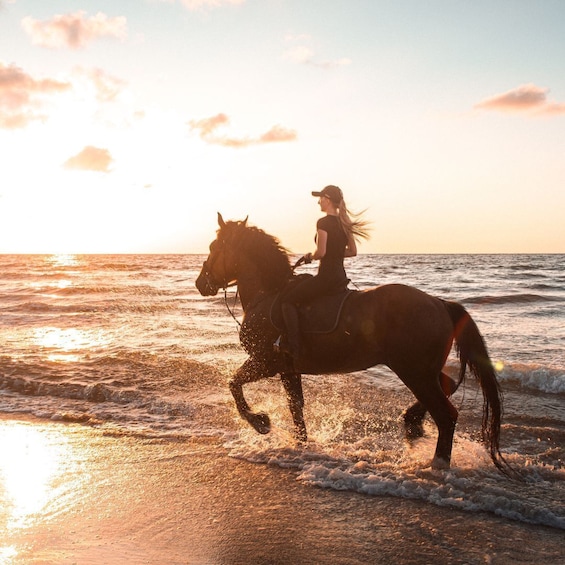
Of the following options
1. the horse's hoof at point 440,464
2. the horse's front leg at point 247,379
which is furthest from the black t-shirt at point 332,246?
the horse's hoof at point 440,464

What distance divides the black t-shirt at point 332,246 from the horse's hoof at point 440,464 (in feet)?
7.42

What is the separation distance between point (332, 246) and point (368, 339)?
1.13 meters

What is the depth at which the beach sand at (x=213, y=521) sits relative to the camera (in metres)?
3.91

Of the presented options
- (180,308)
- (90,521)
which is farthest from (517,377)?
(180,308)

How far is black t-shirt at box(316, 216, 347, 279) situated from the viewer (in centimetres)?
603

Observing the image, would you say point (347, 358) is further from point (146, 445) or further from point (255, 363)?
point (146, 445)

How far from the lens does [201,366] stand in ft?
36.7

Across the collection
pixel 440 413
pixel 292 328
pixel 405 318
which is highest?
pixel 405 318

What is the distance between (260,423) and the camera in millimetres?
6441

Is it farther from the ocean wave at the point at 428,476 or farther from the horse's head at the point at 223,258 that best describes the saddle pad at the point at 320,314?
the ocean wave at the point at 428,476

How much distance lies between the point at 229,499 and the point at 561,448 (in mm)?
4167

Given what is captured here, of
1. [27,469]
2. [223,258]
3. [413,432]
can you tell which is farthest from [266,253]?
[27,469]

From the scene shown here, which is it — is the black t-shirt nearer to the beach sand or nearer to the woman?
the woman

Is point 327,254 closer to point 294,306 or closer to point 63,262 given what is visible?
point 294,306
